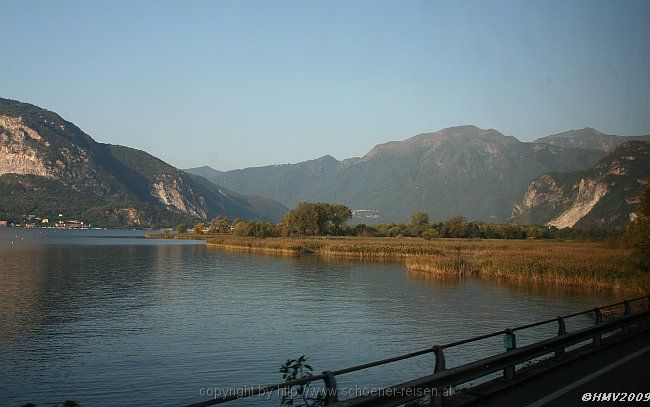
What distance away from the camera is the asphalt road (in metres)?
12.3

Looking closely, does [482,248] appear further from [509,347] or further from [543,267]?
[509,347]

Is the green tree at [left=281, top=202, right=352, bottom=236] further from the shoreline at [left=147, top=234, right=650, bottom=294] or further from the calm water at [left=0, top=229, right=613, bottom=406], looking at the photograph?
the calm water at [left=0, top=229, right=613, bottom=406]

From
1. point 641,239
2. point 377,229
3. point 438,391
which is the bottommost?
point 438,391

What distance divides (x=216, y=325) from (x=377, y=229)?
145 m

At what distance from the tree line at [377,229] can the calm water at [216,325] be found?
3730 inches

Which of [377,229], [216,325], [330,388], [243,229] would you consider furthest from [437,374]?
[377,229]

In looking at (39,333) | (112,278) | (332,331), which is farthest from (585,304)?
(112,278)

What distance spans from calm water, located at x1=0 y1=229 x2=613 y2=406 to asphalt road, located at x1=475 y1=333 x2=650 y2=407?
7476 millimetres

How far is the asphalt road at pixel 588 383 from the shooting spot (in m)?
12.3

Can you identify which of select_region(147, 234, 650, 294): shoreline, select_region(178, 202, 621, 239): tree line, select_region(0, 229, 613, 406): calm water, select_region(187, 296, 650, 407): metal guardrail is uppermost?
select_region(178, 202, 621, 239): tree line

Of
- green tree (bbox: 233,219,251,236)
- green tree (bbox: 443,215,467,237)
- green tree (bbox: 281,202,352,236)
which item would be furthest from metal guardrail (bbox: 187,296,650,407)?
green tree (bbox: 443,215,467,237)

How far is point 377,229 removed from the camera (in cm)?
17650

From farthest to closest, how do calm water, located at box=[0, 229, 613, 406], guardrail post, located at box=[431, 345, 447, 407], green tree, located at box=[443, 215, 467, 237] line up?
green tree, located at box=[443, 215, 467, 237]
calm water, located at box=[0, 229, 613, 406]
guardrail post, located at box=[431, 345, 447, 407]

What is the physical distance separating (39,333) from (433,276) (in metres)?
44.3
